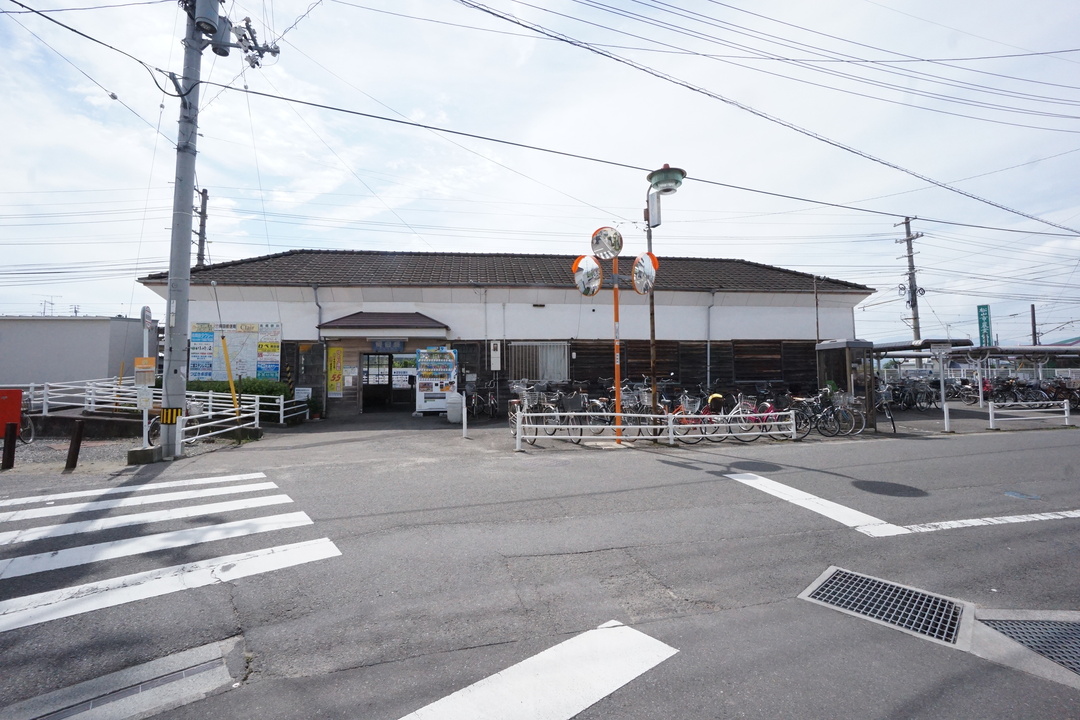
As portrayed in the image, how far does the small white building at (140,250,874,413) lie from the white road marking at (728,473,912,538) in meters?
10.4

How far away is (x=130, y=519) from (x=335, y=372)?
12242 millimetres

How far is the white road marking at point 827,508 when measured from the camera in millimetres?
5339

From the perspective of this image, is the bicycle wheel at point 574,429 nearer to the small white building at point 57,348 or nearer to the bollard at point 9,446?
the bollard at point 9,446

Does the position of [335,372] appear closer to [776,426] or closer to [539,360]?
[539,360]

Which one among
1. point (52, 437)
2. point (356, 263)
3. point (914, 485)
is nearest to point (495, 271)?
point (356, 263)

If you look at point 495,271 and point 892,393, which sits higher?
point 495,271

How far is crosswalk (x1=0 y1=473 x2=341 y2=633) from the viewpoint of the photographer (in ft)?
12.8

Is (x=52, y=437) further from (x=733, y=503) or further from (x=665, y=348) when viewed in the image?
(x=665, y=348)

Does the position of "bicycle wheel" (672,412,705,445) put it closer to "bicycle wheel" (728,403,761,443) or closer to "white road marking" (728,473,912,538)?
"bicycle wheel" (728,403,761,443)

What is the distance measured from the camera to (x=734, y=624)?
135 inches

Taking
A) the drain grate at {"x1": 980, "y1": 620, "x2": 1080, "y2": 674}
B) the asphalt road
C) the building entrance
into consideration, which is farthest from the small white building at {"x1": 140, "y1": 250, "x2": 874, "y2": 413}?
the drain grate at {"x1": 980, "y1": 620, "x2": 1080, "y2": 674}

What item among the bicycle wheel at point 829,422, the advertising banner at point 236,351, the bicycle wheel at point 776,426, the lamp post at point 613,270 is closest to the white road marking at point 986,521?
the bicycle wheel at point 776,426

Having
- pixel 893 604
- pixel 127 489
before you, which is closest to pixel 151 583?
pixel 127 489

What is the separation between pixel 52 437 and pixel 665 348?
744 inches
